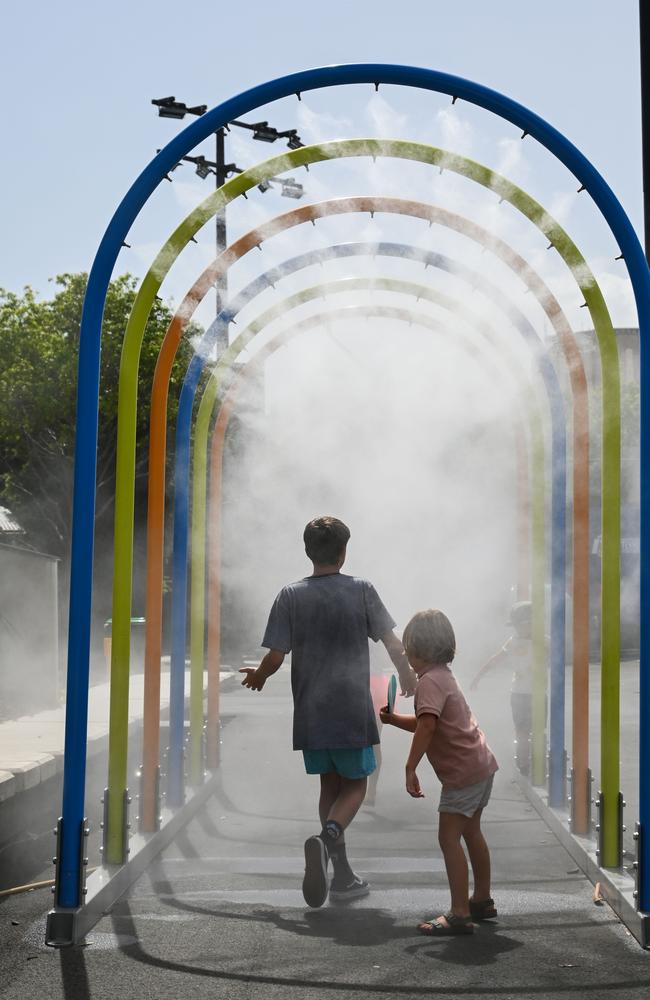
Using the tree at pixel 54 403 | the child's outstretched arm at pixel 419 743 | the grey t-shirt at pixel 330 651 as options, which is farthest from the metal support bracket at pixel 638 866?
the tree at pixel 54 403

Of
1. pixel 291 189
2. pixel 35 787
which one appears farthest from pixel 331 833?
pixel 291 189

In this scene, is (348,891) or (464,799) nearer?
(464,799)

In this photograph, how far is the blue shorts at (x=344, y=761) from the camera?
5098 mm

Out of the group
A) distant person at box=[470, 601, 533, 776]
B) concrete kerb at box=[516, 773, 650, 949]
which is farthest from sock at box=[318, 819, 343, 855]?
distant person at box=[470, 601, 533, 776]

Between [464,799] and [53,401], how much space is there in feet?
79.0

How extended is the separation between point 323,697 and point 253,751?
544cm

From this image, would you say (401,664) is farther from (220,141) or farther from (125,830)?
(220,141)

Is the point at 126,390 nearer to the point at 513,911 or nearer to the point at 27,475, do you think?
the point at 513,911

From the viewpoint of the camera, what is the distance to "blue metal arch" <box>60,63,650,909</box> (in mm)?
4641

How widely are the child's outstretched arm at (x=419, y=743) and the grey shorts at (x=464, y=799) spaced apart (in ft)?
0.57

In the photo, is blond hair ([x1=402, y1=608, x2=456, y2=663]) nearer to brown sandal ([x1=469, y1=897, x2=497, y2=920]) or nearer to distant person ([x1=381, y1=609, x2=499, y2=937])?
distant person ([x1=381, y1=609, x2=499, y2=937])

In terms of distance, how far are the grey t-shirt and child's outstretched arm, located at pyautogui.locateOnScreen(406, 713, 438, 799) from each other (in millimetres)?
574

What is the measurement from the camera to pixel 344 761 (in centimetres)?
511

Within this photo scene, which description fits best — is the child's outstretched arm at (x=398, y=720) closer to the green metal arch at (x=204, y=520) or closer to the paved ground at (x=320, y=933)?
the paved ground at (x=320, y=933)
